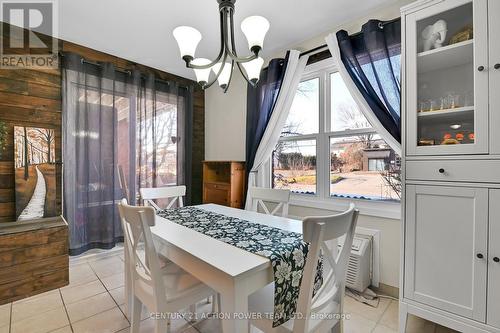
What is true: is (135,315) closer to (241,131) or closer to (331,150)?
(331,150)

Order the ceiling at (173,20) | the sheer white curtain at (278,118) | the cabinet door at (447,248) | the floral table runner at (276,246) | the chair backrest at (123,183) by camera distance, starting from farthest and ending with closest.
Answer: the chair backrest at (123,183), the sheer white curtain at (278,118), the ceiling at (173,20), the cabinet door at (447,248), the floral table runner at (276,246)

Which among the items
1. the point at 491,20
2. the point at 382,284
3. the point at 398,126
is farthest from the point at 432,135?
the point at 382,284

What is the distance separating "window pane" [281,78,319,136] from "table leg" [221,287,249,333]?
1988 millimetres

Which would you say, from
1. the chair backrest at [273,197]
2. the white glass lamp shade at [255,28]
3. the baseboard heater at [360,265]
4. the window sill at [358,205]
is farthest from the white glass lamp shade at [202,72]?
the baseboard heater at [360,265]

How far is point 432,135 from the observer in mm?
1537

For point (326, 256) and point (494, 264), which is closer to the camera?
point (326, 256)

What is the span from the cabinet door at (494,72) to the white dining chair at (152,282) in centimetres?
178

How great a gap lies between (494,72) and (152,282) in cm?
209

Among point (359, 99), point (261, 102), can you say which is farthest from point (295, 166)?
point (359, 99)

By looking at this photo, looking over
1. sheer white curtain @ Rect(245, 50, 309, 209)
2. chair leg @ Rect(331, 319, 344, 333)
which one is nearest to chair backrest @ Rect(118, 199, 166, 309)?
chair leg @ Rect(331, 319, 344, 333)

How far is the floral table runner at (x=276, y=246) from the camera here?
3.46 feet

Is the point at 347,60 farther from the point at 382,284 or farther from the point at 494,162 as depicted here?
the point at 382,284

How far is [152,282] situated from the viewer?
115 cm
